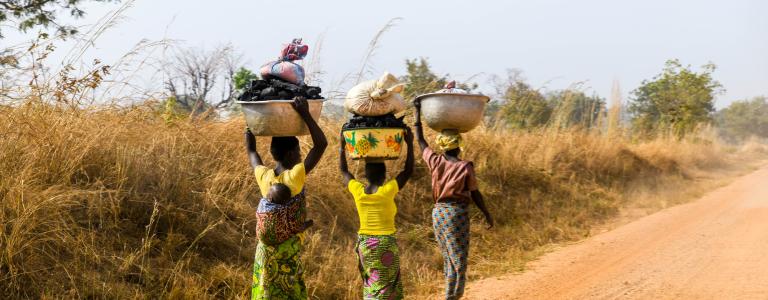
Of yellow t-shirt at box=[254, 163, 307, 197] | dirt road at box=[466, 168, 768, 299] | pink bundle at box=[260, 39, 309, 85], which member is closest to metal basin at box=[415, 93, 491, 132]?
pink bundle at box=[260, 39, 309, 85]

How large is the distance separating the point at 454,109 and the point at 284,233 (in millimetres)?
1350

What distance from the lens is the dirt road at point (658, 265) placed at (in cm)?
475

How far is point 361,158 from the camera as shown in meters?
3.23

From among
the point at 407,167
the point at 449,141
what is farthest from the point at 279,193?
the point at 449,141

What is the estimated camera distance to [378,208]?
10.6 ft

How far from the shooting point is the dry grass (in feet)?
11.6

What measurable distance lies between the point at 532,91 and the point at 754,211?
360 cm

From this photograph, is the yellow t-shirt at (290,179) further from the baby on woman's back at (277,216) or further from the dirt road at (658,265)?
the dirt road at (658,265)

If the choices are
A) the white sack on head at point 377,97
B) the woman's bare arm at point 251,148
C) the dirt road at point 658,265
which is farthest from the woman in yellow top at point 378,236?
the dirt road at point 658,265

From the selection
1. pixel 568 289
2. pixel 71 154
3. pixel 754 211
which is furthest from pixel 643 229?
pixel 71 154

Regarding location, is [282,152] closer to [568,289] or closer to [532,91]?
[568,289]

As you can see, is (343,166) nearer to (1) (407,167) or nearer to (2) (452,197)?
(1) (407,167)

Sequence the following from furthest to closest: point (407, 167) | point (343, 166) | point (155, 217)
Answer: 1. point (155, 217)
2. point (343, 166)
3. point (407, 167)

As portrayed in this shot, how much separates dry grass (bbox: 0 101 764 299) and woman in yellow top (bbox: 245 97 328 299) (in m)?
1.04
